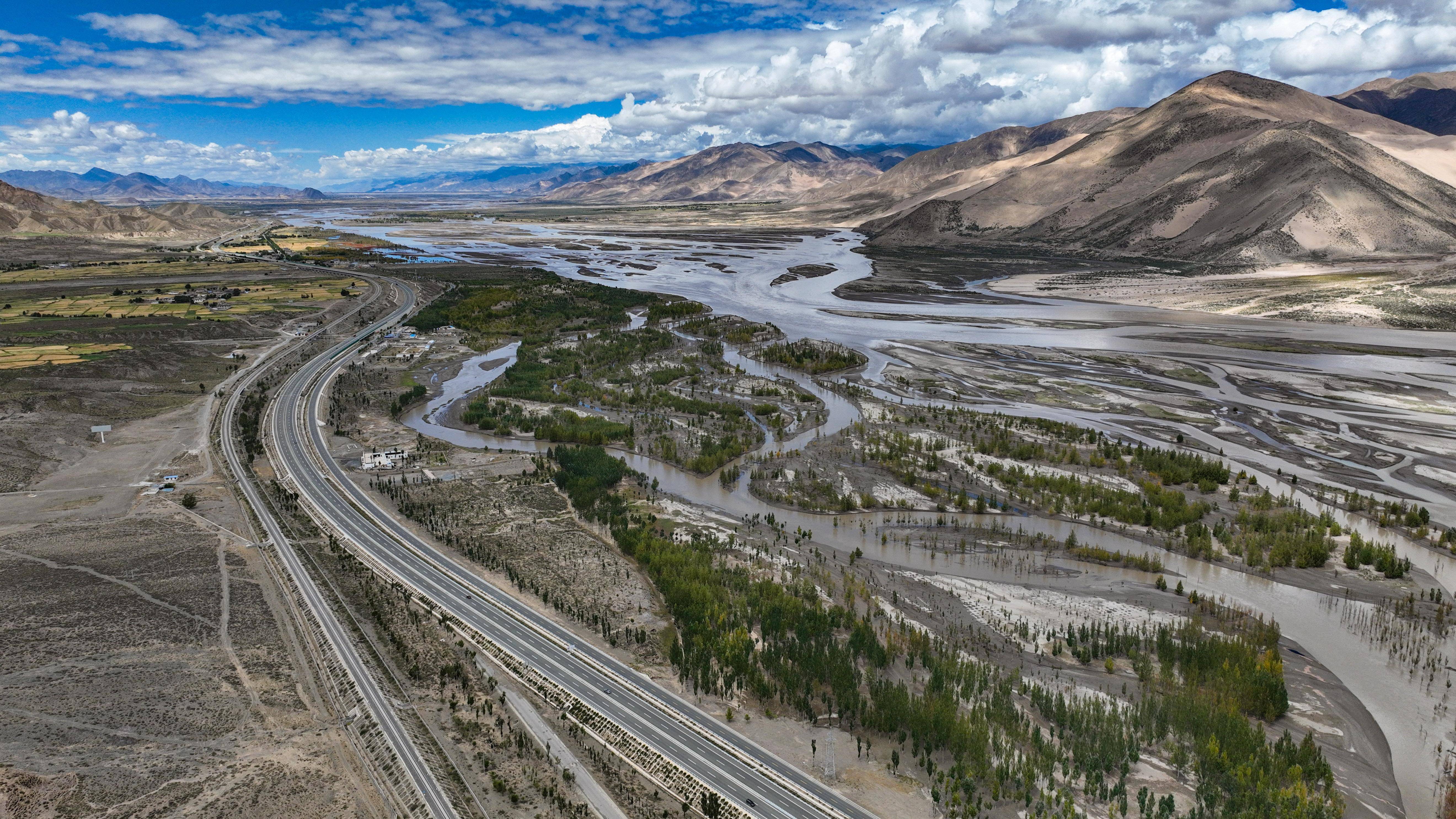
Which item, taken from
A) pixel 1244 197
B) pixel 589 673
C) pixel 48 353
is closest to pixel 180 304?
pixel 48 353

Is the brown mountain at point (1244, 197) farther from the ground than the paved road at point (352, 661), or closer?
farther from the ground

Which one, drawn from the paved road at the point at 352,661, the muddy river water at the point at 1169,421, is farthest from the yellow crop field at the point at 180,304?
the paved road at the point at 352,661

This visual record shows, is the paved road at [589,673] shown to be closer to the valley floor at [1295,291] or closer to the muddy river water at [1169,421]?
the muddy river water at [1169,421]

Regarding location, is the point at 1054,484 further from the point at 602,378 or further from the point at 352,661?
the point at 602,378

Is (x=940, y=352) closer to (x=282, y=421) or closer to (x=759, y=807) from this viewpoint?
(x=282, y=421)

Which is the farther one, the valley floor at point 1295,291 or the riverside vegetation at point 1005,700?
the valley floor at point 1295,291
